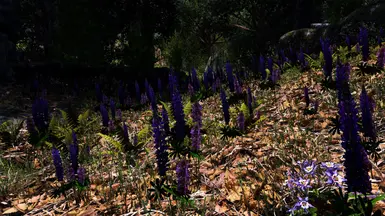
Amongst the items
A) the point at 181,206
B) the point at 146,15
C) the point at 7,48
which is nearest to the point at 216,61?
the point at 146,15

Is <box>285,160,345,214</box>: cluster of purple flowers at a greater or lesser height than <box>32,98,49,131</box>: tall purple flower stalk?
lesser

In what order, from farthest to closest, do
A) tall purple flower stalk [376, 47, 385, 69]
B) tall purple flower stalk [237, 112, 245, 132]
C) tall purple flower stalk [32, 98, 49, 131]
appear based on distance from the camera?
tall purple flower stalk [376, 47, 385, 69] < tall purple flower stalk [32, 98, 49, 131] < tall purple flower stalk [237, 112, 245, 132]

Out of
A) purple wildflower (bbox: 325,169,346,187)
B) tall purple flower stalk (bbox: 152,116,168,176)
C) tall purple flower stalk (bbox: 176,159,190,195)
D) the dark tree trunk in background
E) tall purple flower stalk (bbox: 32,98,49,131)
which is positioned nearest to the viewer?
purple wildflower (bbox: 325,169,346,187)

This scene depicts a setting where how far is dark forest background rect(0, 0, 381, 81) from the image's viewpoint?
12.8 meters

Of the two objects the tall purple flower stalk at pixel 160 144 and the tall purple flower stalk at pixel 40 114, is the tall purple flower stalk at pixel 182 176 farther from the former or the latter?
the tall purple flower stalk at pixel 40 114

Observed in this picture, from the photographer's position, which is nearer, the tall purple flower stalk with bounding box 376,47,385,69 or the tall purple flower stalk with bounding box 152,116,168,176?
the tall purple flower stalk with bounding box 152,116,168,176

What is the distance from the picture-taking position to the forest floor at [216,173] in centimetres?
226

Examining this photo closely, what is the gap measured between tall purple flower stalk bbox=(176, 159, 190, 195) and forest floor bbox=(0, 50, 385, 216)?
0.38 feet

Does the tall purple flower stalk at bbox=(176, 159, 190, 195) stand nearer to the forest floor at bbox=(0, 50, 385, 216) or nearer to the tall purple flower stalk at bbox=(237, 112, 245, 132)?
the forest floor at bbox=(0, 50, 385, 216)


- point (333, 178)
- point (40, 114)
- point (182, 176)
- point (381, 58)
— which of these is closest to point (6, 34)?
point (40, 114)

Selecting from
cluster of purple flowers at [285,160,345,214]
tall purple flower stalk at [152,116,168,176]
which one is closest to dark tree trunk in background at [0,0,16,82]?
tall purple flower stalk at [152,116,168,176]

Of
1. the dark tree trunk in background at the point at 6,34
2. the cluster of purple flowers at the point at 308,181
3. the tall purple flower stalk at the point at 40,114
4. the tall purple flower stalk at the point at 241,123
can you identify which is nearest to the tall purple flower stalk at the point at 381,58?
the tall purple flower stalk at the point at 241,123

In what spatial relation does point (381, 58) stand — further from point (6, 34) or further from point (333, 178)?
point (6, 34)

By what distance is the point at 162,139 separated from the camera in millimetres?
2221
